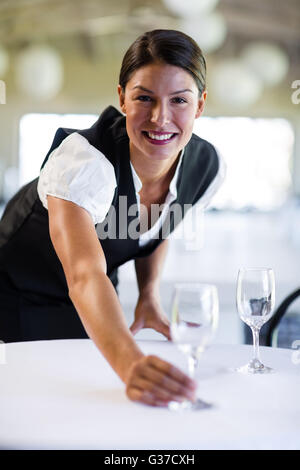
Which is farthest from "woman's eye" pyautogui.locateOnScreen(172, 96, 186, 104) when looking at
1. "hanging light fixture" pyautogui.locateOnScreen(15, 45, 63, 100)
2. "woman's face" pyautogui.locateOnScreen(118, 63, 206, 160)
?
"hanging light fixture" pyautogui.locateOnScreen(15, 45, 63, 100)

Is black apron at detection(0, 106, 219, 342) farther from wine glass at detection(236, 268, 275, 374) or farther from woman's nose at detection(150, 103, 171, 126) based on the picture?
wine glass at detection(236, 268, 275, 374)

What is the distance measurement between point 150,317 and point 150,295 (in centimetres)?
9

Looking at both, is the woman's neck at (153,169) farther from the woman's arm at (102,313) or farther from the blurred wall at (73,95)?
the blurred wall at (73,95)

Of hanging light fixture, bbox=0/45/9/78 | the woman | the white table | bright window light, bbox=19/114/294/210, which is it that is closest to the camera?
the white table

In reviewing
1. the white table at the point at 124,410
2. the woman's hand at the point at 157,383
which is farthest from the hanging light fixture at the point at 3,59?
the woman's hand at the point at 157,383

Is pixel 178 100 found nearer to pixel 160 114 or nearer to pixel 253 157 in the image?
pixel 160 114

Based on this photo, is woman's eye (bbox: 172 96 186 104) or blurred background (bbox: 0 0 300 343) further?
blurred background (bbox: 0 0 300 343)

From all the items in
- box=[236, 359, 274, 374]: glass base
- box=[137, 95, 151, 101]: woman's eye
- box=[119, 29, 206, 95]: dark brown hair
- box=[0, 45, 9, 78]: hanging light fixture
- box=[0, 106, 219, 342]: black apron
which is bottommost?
box=[236, 359, 274, 374]: glass base

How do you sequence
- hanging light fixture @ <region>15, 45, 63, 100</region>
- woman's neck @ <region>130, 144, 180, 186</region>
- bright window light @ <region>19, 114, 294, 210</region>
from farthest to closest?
bright window light @ <region>19, 114, 294, 210</region> → hanging light fixture @ <region>15, 45, 63, 100</region> → woman's neck @ <region>130, 144, 180, 186</region>

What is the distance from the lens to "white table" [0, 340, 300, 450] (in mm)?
782

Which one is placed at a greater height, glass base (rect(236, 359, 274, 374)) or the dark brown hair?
the dark brown hair

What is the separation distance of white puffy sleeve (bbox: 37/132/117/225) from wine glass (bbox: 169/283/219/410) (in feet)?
1.51

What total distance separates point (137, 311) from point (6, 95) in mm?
9020

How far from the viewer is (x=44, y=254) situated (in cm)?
173
